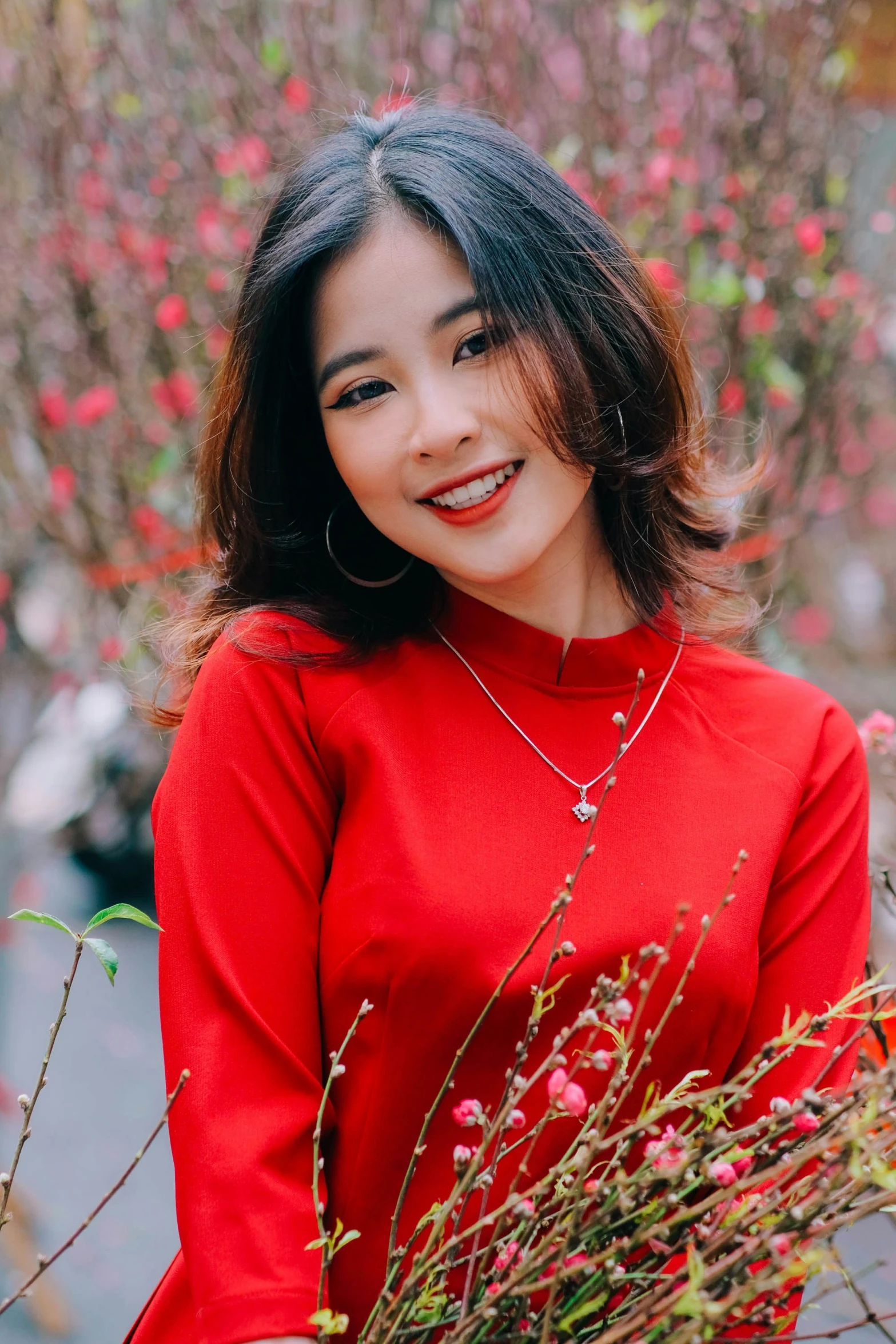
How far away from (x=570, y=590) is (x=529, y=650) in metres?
0.10

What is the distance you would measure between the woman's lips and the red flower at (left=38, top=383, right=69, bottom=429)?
6.96 feet

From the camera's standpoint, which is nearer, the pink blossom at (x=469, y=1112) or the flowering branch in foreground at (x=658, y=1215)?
the flowering branch in foreground at (x=658, y=1215)

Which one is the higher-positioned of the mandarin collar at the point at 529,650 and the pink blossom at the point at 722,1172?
the mandarin collar at the point at 529,650

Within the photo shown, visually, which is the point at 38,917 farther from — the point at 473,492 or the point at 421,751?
the point at 473,492

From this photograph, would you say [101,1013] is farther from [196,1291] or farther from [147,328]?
[196,1291]

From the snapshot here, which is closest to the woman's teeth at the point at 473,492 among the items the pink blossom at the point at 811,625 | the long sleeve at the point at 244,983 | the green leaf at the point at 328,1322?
the long sleeve at the point at 244,983

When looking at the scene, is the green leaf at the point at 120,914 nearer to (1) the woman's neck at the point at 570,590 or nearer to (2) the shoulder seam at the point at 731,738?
(1) the woman's neck at the point at 570,590

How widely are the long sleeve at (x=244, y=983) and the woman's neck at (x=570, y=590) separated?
11.1 inches

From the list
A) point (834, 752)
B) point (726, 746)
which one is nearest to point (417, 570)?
point (726, 746)

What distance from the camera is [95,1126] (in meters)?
3.62

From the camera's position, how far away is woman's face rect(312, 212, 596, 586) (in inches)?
50.1

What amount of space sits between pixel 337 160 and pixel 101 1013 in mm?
3316

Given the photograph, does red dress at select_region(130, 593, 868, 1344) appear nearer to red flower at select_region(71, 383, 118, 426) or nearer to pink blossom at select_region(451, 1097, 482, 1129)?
pink blossom at select_region(451, 1097, 482, 1129)

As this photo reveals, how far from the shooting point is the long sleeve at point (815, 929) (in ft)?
4.36
